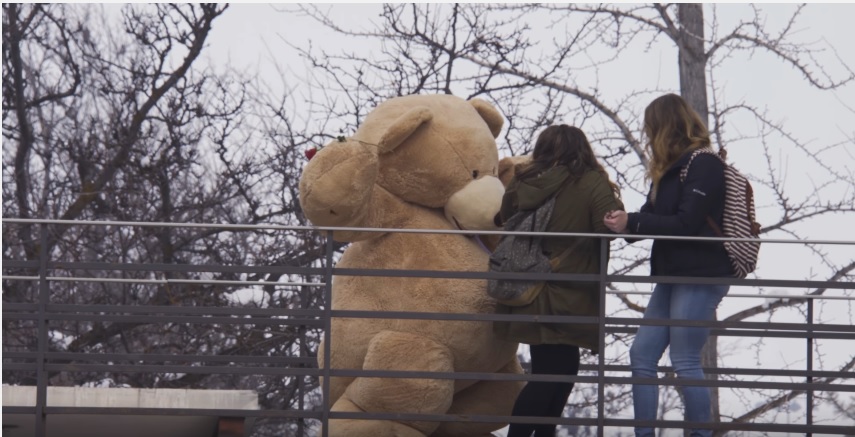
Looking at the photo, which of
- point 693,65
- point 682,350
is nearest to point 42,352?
point 682,350

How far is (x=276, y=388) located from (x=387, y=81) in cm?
317

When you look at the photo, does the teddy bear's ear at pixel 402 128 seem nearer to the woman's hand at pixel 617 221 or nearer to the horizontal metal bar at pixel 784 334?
the woman's hand at pixel 617 221

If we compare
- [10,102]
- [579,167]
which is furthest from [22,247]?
[579,167]

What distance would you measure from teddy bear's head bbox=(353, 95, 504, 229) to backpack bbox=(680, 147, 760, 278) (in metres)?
1.04

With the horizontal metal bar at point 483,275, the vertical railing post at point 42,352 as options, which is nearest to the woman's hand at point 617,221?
the horizontal metal bar at point 483,275

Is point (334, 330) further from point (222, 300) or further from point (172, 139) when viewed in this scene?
point (172, 139)

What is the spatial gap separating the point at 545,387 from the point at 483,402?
850 mm

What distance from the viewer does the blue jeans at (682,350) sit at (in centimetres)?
652

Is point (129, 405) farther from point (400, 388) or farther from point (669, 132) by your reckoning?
point (669, 132)

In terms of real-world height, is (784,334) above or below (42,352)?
above

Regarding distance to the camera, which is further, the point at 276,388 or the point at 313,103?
the point at 313,103

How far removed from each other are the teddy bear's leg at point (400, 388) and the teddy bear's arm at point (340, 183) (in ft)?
1.87

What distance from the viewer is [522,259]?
6.52 meters

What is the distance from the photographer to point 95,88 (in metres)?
15.8
